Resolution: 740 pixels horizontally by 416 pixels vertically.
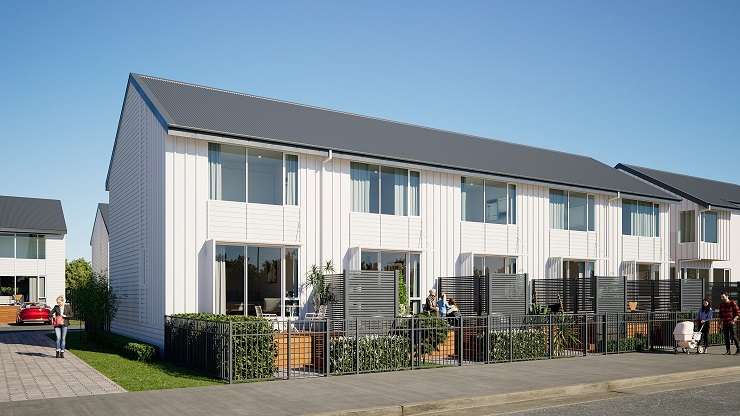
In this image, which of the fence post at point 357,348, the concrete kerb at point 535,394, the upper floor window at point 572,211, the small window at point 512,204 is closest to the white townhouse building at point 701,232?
the upper floor window at point 572,211

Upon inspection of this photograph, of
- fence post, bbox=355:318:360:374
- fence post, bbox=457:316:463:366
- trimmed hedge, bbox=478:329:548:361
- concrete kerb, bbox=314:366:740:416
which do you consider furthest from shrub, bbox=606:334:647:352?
fence post, bbox=355:318:360:374

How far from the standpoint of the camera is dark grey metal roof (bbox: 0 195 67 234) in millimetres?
43688

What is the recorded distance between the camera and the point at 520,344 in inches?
733

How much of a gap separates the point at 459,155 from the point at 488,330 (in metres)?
9.78

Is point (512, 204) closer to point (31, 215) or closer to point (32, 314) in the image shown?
point (32, 314)

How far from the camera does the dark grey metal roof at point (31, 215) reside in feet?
143

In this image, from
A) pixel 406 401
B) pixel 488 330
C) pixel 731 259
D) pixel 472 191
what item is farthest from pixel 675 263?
pixel 406 401

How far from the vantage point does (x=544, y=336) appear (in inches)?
751

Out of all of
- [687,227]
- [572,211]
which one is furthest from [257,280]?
[687,227]

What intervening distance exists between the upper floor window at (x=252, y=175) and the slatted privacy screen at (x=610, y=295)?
9497 millimetres

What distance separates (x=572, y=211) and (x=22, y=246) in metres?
33.3

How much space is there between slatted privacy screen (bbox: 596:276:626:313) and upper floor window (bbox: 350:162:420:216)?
20.4ft

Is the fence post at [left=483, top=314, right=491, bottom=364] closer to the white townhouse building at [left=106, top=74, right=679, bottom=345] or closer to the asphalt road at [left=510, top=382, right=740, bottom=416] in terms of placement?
the asphalt road at [left=510, top=382, right=740, bottom=416]

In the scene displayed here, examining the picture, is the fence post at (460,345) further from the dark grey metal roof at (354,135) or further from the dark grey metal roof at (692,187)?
the dark grey metal roof at (692,187)
